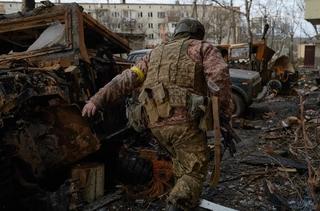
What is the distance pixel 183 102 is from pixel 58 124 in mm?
1324

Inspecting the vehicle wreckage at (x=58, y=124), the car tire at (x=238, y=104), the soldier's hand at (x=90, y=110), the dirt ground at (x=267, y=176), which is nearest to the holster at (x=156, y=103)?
the soldier's hand at (x=90, y=110)

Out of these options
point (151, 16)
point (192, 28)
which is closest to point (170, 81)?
point (192, 28)

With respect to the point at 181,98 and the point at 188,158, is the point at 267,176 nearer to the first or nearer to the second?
the point at 188,158

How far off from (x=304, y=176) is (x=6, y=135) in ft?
10.1

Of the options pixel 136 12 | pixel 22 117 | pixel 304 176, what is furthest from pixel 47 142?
pixel 136 12

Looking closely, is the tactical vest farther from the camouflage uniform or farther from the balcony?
the balcony

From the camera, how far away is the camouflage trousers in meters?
3.09

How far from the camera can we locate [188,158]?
317 centimetres

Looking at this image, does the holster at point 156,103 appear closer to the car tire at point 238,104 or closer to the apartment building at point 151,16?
the car tire at point 238,104

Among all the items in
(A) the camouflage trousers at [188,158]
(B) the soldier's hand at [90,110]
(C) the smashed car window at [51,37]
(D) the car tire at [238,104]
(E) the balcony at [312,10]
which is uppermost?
(E) the balcony at [312,10]

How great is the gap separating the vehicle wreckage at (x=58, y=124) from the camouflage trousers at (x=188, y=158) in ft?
3.64

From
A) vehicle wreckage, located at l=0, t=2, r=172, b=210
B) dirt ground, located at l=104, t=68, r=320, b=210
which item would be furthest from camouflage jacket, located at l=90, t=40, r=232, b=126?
dirt ground, located at l=104, t=68, r=320, b=210

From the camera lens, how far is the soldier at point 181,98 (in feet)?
10.3

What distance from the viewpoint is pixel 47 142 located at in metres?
3.84
